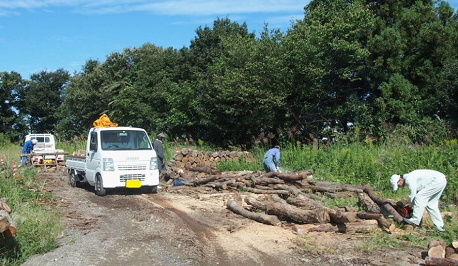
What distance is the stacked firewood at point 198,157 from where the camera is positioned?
20628mm

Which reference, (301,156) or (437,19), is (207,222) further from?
(437,19)

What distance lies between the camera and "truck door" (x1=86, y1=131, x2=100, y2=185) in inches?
574

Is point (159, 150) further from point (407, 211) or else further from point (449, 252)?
point (449, 252)

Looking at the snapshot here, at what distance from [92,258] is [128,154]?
6.76 m

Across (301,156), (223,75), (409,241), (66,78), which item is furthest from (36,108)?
(409,241)

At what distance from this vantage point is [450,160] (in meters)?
14.2

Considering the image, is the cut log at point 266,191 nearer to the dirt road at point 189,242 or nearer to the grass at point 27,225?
the dirt road at point 189,242

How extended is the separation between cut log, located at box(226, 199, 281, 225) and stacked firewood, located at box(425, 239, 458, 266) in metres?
3.39

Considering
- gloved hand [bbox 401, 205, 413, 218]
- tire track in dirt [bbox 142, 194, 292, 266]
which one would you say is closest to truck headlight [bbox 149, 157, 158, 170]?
tire track in dirt [bbox 142, 194, 292, 266]

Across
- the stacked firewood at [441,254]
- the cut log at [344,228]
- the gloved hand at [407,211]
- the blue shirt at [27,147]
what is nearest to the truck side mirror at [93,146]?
the cut log at [344,228]

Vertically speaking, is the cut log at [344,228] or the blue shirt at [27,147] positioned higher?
the blue shirt at [27,147]

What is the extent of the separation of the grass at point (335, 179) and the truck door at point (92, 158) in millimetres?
1575

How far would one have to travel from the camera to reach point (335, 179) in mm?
15586

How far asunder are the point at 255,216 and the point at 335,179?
5.79 meters
